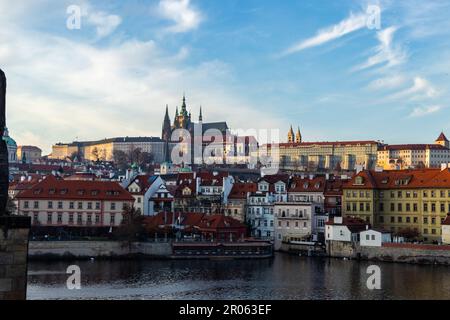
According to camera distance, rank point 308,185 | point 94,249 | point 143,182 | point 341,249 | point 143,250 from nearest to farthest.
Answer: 1. point 94,249
2. point 143,250
3. point 341,249
4. point 308,185
5. point 143,182

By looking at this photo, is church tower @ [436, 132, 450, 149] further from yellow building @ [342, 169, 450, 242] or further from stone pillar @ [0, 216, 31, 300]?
stone pillar @ [0, 216, 31, 300]

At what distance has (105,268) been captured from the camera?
126 feet

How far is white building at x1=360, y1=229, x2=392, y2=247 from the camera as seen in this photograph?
1767 inches

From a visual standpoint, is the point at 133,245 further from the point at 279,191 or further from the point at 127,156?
the point at 127,156

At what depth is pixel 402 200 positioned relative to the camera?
52.4m

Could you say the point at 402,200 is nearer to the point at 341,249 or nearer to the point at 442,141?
the point at 341,249

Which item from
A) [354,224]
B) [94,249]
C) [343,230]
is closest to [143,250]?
[94,249]

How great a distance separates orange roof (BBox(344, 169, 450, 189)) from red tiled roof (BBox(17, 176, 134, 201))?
21037 mm

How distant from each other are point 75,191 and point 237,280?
22.9 metres

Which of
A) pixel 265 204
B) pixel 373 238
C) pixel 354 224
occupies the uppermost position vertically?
pixel 265 204

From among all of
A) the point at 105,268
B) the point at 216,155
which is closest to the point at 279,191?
the point at 105,268

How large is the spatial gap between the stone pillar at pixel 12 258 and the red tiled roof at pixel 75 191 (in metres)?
45.0
